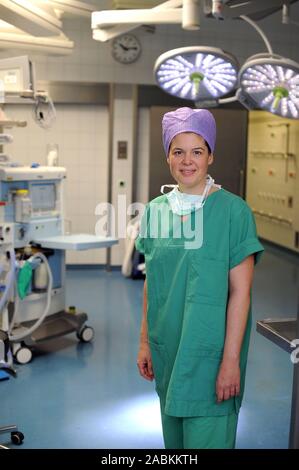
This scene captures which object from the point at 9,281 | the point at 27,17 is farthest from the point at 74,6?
the point at 9,281

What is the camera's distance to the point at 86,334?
441 centimetres

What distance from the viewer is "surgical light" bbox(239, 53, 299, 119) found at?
7.68ft

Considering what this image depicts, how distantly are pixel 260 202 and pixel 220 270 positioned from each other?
7232mm

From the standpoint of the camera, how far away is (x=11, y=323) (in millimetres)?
3980

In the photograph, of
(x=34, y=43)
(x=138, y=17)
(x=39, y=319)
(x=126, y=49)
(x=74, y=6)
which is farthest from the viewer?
(x=126, y=49)

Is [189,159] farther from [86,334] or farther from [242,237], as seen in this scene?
[86,334]

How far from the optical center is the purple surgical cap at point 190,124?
1.83 meters

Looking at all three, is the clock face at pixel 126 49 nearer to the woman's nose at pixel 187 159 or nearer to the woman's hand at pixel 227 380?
the woman's nose at pixel 187 159

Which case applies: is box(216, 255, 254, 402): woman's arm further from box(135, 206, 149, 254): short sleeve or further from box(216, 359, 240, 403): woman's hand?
box(135, 206, 149, 254): short sleeve

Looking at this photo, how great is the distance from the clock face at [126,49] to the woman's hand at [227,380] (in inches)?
205

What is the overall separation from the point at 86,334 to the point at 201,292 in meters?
2.71

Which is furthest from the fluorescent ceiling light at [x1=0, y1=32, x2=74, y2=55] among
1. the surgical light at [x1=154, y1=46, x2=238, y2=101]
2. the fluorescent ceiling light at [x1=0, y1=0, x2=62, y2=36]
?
the surgical light at [x1=154, y1=46, x2=238, y2=101]

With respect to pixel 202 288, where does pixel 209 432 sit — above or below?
below
